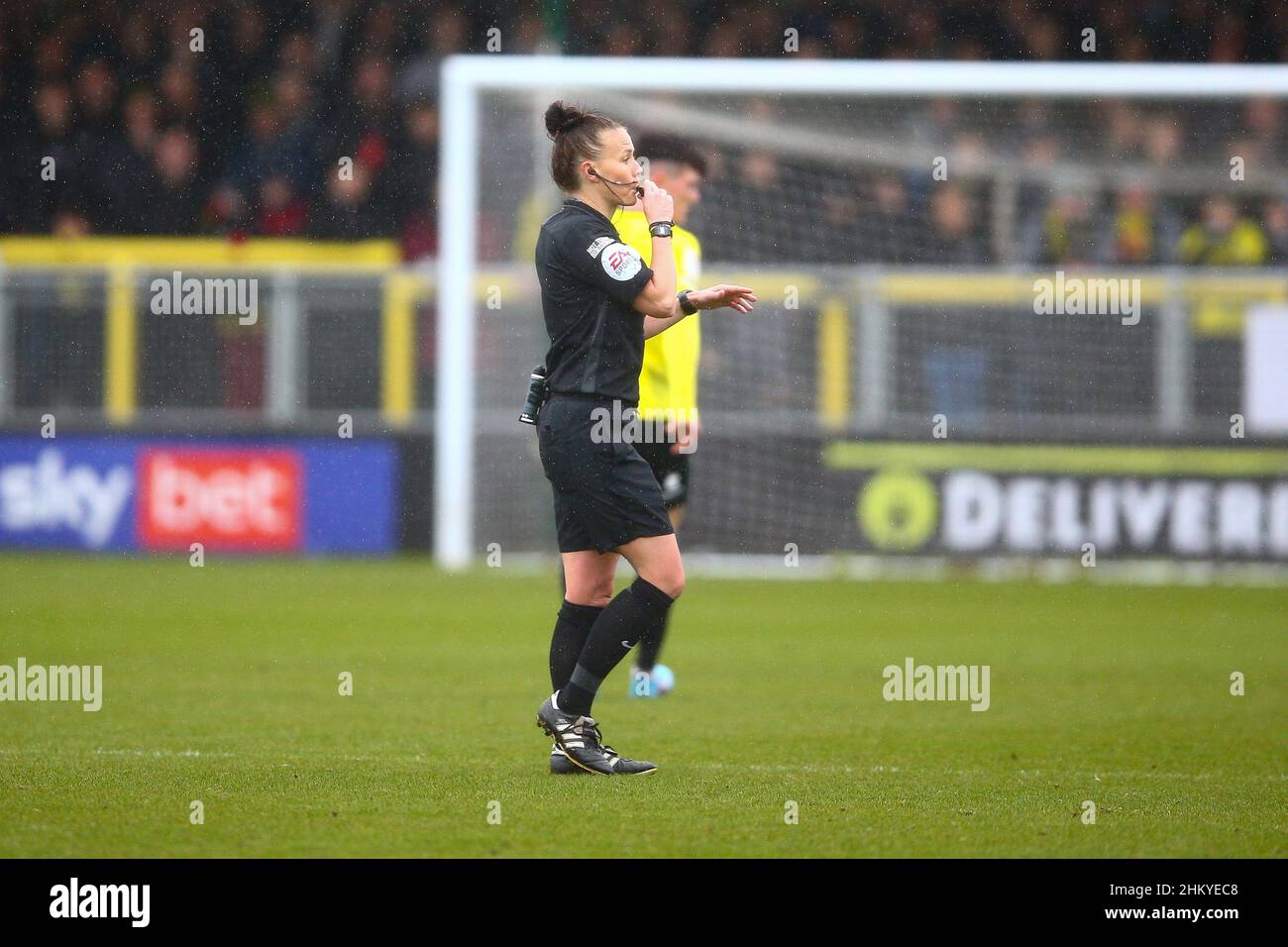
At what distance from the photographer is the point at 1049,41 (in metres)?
18.3

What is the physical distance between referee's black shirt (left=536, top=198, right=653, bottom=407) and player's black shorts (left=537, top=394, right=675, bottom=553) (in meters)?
0.08

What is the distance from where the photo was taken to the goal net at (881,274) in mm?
13641

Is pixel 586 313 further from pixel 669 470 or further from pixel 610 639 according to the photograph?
pixel 669 470

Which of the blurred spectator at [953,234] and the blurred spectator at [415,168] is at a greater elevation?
the blurred spectator at [415,168]

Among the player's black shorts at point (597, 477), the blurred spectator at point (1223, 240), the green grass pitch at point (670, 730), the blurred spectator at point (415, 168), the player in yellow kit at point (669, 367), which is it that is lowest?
Answer: the green grass pitch at point (670, 730)

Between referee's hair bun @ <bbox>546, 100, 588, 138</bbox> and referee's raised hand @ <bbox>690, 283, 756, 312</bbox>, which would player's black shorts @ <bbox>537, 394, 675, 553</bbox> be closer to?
referee's raised hand @ <bbox>690, 283, 756, 312</bbox>

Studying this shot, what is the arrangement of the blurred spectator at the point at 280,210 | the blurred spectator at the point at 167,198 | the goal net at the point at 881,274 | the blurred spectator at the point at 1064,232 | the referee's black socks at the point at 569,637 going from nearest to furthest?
the referee's black socks at the point at 569,637
the goal net at the point at 881,274
the blurred spectator at the point at 1064,232
the blurred spectator at the point at 167,198
the blurred spectator at the point at 280,210

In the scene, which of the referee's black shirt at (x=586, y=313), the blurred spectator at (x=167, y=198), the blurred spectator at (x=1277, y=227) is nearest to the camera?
the referee's black shirt at (x=586, y=313)

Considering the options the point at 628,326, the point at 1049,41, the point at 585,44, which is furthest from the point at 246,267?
the point at 628,326

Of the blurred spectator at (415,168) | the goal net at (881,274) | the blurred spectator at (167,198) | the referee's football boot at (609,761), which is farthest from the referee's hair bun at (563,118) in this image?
the blurred spectator at (415,168)

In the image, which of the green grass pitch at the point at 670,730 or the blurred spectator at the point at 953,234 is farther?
the blurred spectator at the point at 953,234

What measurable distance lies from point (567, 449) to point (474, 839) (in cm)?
135

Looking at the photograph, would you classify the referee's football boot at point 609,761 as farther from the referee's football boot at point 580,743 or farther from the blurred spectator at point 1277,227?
the blurred spectator at point 1277,227

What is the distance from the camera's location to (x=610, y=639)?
592 cm
